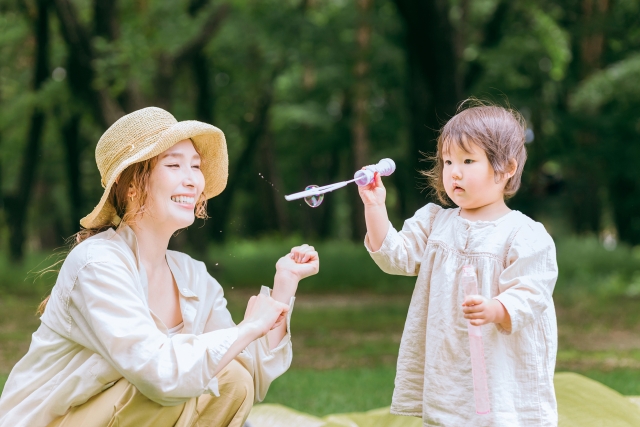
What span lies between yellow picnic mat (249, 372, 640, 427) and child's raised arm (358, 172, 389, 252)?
1.18 meters

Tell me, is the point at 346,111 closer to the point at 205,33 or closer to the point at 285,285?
the point at 205,33

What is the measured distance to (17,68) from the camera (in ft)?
50.2

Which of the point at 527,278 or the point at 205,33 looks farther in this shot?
the point at 205,33

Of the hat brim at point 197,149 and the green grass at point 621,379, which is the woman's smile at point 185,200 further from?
the green grass at point 621,379

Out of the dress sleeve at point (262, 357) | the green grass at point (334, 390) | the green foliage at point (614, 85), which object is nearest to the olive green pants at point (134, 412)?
the dress sleeve at point (262, 357)

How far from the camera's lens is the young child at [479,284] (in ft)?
7.85

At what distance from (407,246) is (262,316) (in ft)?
1.72

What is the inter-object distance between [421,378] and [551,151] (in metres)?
11.6

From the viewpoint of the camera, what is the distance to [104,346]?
2.28 m

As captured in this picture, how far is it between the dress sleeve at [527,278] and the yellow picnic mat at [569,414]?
1115 millimetres

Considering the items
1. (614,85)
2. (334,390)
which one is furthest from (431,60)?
(334,390)

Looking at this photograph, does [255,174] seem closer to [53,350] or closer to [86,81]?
[86,81]

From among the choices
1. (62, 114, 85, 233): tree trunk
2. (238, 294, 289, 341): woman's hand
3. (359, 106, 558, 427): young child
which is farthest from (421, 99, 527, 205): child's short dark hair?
(62, 114, 85, 233): tree trunk

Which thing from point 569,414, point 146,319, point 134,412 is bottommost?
point 569,414
